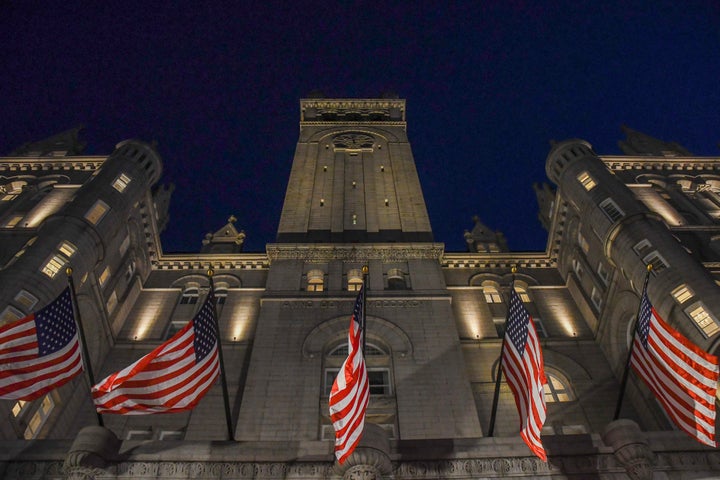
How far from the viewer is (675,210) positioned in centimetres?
3575

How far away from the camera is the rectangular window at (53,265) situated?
27.4m

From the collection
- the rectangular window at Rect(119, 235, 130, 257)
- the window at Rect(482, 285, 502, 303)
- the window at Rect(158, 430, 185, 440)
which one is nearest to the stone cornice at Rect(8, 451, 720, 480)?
the window at Rect(158, 430, 185, 440)

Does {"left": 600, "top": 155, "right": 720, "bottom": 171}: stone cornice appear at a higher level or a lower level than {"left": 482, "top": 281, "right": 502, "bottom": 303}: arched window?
higher

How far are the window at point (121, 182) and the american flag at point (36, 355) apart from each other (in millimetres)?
18253

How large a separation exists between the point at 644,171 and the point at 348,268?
22.1m

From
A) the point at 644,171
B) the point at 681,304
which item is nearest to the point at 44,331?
the point at 681,304

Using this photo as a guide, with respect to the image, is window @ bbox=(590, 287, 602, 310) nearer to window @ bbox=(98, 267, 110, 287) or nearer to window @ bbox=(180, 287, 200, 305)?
window @ bbox=(180, 287, 200, 305)

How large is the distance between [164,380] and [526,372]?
11070mm

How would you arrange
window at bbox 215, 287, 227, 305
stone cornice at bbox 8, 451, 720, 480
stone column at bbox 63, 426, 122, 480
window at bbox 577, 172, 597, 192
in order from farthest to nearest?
window at bbox 215, 287, 227, 305 < window at bbox 577, 172, 597, 192 < stone cornice at bbox 8, 451, 720, 480 < stone column at bbox 63, 426, 122, 480

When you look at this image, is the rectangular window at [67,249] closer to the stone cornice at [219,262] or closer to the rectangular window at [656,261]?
the stone cornice at [219,262]

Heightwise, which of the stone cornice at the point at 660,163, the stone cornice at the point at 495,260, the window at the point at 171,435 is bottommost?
the window at the point at 171,435

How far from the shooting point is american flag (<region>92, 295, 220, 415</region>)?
55.6ft

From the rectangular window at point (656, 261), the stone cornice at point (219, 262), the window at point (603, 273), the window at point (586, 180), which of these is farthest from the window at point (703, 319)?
the stone cornice at point (219, 262)

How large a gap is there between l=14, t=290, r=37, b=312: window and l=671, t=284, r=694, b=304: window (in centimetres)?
2869
